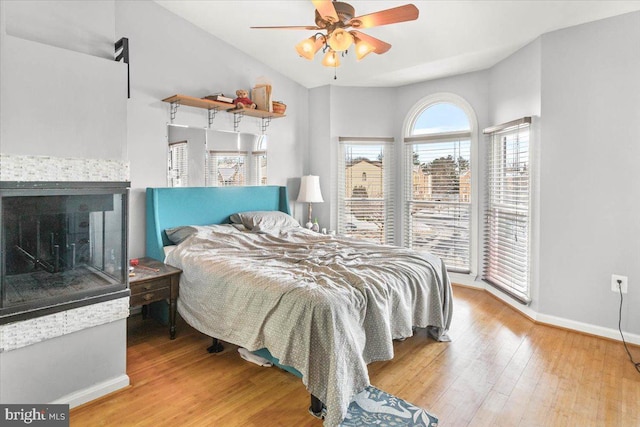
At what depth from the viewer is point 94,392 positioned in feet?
7.16

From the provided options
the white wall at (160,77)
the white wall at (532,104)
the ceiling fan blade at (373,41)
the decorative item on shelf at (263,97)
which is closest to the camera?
the ceiling fan blade at (373,41)

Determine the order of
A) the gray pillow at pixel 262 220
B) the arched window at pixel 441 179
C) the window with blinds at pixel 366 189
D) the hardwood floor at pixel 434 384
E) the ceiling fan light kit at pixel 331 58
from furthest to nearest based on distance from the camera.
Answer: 1. the window with blinds at pixel 366 189
2. the arched window at pixel 441 179
3. the gray pillow at pixel 262 220
4. the ceiling fan light kit at pixel 331 58
5. the hardwood floor at pixel 434 384

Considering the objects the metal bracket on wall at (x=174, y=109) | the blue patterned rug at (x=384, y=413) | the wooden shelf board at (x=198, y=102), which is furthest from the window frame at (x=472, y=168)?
the metal bracket on wall at (x=174, y=109)

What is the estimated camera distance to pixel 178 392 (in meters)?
2.29

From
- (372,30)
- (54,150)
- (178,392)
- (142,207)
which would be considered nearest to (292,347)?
(178,392)

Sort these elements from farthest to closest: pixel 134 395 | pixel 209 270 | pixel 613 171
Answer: pixel 613 171 → pixel 209 270 → pixel 134 395

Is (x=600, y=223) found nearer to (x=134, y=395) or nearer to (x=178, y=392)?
(x=178, y=392)

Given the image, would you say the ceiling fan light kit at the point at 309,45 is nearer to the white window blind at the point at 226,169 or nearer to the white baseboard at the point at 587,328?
the white window blind at the point at 226,169

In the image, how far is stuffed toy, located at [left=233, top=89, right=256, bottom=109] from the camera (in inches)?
155

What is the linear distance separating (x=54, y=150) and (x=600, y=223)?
158 inches

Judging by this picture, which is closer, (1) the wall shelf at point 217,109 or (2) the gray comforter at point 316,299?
(2) the gray comforter at point 316,299

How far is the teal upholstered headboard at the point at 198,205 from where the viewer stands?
3.42m

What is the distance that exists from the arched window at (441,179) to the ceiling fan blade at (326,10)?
2.65 meters

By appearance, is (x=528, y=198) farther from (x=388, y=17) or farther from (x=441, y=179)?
A: (x=388, y=17)
